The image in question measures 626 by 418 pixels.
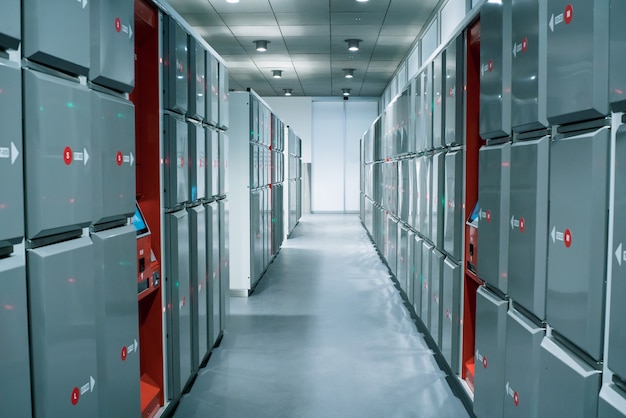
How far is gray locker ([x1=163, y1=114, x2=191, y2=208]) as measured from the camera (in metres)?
3.08

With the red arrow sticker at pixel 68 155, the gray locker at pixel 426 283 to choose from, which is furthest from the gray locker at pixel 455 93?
the red arrow sticker at pixel 68 155

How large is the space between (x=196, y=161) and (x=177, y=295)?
34.2 inches

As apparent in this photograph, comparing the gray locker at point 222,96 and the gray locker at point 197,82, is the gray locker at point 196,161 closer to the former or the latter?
the gray locker at point 197,82

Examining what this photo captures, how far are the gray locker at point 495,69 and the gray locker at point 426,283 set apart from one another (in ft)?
5.50

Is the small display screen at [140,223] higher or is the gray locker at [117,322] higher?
the small display screen at [140,223]

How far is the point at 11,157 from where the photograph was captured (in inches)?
60.2

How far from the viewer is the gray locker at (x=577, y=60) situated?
1.55 m

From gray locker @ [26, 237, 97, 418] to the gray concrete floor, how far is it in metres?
1.40

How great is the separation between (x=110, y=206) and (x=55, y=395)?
773 mm

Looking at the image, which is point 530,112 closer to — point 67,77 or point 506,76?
point 506,76

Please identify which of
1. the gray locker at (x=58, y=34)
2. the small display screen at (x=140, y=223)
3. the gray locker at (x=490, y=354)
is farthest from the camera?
the small display screen at (x=140, y=223)

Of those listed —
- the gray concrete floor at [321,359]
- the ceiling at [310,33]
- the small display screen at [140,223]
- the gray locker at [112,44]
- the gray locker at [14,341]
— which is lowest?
the gray concrete floor at [321,359]

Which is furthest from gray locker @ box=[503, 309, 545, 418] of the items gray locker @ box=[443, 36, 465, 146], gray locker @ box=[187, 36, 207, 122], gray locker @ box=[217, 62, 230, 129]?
gray locker @ box=[217, 62, 230, 129]

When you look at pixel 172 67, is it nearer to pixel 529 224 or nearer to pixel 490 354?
pixel 529 224
